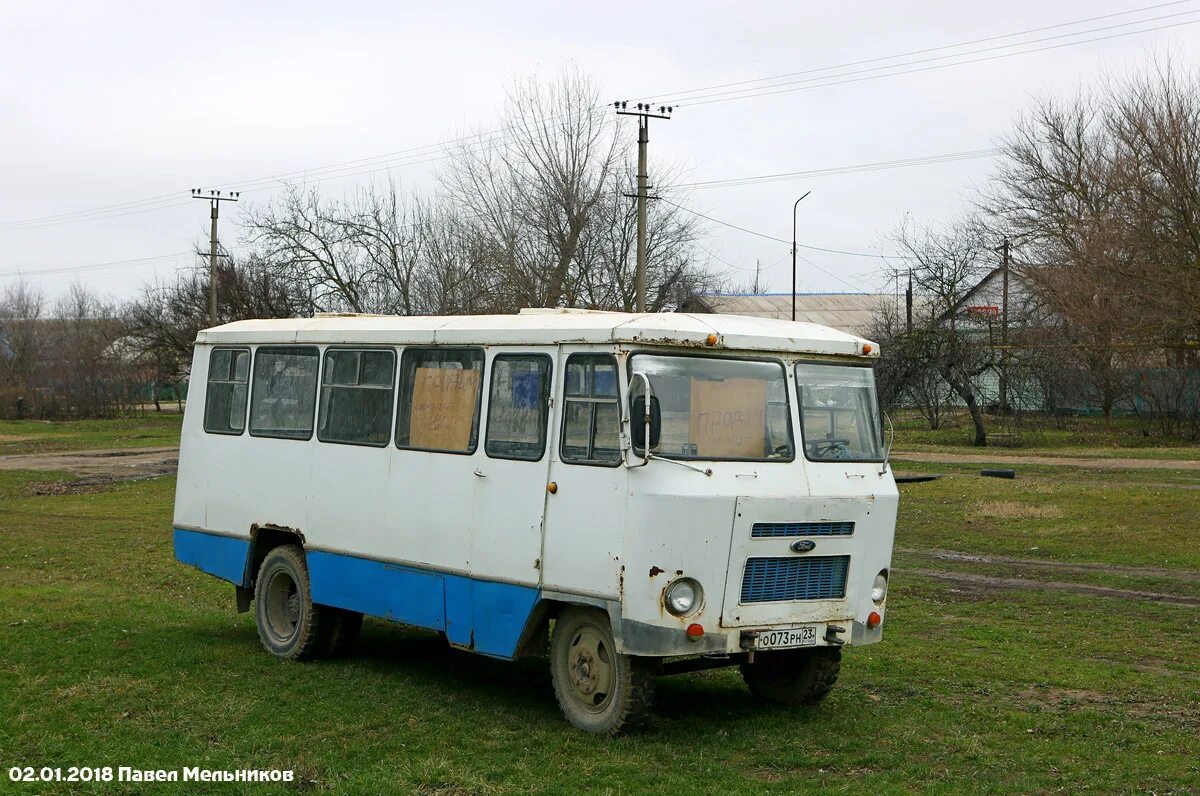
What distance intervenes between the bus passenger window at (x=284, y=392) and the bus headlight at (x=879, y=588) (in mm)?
4992

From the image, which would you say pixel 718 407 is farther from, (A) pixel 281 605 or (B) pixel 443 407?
(A) pixel 281 605

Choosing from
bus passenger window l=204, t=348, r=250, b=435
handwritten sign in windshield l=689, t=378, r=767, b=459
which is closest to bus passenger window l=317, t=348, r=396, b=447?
bus passenger window l=204, t=348, r=250, b=435

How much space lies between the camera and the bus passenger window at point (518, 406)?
30.4ft

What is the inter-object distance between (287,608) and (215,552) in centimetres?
112

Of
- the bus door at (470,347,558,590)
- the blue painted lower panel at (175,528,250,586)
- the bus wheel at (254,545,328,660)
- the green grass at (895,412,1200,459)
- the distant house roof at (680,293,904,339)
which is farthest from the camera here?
the distant house roof at (680,293,904,339)

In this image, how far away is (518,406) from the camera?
9.47 m

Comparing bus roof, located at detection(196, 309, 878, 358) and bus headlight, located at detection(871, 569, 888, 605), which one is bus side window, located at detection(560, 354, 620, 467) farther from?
bus headlight, located at detection(871, 569, 888, 605)

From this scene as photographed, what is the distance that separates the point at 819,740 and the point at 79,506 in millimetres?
22678

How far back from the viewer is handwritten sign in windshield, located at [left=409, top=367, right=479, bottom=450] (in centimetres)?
993

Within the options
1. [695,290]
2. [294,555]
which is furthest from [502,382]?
[695,290]

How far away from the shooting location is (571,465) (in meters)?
8.91

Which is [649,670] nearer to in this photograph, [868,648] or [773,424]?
[773,424]

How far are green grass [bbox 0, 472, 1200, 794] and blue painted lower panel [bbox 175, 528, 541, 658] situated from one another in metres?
0.54

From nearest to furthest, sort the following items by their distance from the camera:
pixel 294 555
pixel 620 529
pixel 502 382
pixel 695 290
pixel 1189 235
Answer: pixel 620 529
pixel 502 382
pixel 294 555
pixel 1189 235
pixel 695 290
